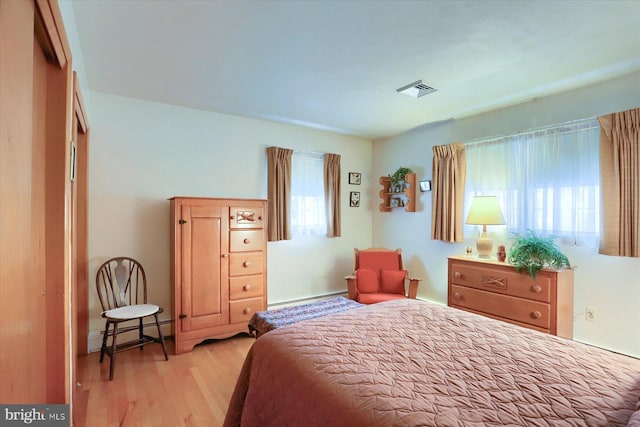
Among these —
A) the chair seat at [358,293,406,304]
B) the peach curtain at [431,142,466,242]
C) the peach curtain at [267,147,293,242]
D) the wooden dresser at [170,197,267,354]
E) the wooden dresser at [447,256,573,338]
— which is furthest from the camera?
the peach curtain at [267,147,293,242]

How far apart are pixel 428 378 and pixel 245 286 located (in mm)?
2369

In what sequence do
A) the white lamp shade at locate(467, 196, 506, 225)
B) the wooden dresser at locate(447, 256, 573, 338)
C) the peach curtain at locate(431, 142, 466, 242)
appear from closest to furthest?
the wooden dresser at locate(447, 256, 573, 338) < the white lamp shade at locate(467, 196, 506, 225) < the peach curtain at locate(431, 142, 466, 242)

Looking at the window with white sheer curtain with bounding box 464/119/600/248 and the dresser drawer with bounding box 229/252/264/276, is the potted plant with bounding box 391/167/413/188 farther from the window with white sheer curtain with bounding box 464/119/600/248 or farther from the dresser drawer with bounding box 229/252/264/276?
the dresser drawer with bounding box 229/252/264/276

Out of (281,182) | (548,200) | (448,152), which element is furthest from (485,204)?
(281,182)

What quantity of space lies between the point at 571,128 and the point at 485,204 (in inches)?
38.8

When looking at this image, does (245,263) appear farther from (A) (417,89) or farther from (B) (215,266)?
(A) (417,89)

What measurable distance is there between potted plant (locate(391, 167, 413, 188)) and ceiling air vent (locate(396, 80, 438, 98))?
1353 millimetres

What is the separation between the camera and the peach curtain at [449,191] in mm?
3637

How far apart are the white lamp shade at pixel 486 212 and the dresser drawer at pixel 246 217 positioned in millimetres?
2241

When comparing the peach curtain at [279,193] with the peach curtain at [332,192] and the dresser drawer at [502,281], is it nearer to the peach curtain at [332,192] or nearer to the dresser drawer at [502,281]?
the peach curtain at [332,192]

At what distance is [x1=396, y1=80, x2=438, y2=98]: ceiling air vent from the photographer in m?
2.74

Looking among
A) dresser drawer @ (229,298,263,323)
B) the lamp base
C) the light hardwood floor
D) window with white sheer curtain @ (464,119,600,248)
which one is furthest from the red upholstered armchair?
the light hardwood floor

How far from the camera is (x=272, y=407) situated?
1392 millimetres

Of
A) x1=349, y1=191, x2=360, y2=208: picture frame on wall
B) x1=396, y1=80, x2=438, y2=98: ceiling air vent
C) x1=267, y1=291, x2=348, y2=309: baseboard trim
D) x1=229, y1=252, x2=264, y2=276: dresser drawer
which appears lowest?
x1=267, y1=291, x2=348, y2=309: baseboard trim
